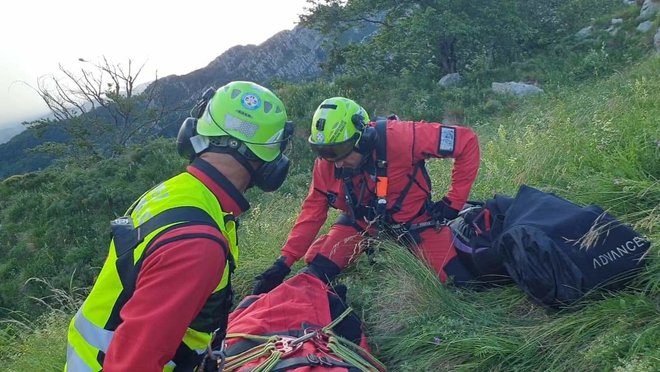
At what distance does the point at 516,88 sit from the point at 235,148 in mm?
11334

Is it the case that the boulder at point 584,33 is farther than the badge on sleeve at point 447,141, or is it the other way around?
the boulder at point 584,33

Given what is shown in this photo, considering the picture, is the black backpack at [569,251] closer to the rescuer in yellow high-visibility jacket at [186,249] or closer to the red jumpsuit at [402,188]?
the red jumpsuit at [402,188]

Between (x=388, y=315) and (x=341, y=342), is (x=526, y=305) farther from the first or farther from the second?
(x=341, y=342)

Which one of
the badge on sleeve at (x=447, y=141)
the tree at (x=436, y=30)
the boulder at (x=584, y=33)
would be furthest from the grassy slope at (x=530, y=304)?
the tree at (x=436, y=30)

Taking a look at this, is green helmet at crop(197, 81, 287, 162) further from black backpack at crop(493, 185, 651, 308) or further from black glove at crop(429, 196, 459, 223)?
black glove at crop(429, 196, 459, 223)

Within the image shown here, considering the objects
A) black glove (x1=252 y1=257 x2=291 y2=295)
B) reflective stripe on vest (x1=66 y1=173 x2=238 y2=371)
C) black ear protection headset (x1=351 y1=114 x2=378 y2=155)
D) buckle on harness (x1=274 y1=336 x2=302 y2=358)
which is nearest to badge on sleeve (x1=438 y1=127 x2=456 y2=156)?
black ear protection headset (x1=351 y1=114 x2=378 y2=155)

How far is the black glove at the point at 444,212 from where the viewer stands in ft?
13.4

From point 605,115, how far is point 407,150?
178 centimetres

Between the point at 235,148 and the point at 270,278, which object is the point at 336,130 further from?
the point at 235,148

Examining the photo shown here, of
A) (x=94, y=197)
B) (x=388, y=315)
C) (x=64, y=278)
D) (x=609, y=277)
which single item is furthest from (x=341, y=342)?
(x=94, y=197)

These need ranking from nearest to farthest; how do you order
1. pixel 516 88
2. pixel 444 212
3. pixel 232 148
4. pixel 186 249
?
1. pixel 186 249
2. pixel 232 148
3. pixel 444 212
4. pixel 516 88

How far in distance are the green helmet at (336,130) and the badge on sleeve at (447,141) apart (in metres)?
0.57

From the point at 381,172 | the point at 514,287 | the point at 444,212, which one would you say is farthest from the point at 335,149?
the point at 514,287

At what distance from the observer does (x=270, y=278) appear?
3.75 meters
